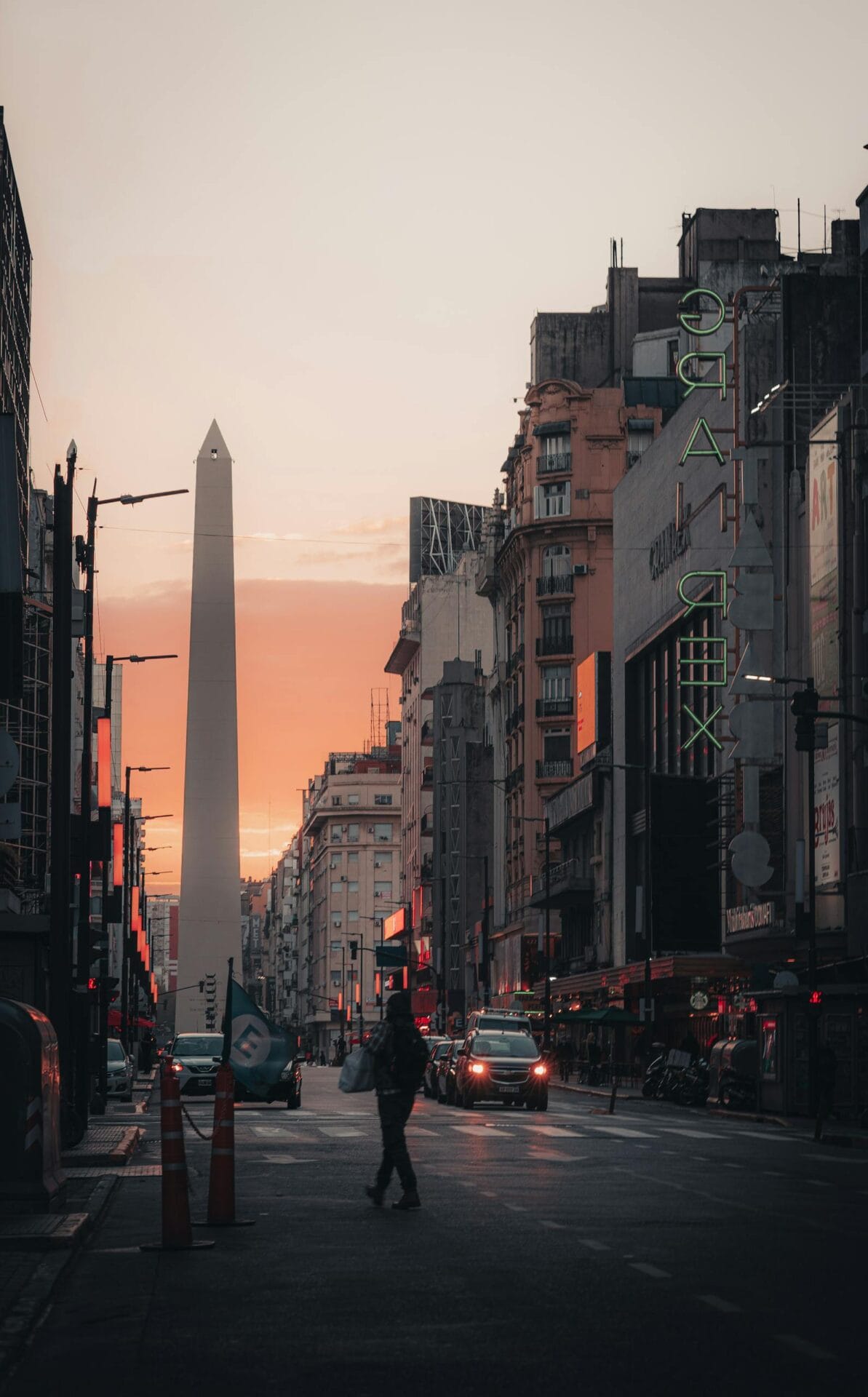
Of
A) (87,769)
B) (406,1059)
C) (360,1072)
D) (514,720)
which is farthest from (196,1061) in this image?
(514,720)

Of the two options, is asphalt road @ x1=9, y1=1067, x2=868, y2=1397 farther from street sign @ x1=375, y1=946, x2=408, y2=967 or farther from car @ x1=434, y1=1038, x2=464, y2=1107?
street sign @ x1=375, y1=946, x2=408, y2=967

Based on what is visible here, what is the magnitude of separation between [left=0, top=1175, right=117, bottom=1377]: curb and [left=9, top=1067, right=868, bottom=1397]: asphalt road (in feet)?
0.32

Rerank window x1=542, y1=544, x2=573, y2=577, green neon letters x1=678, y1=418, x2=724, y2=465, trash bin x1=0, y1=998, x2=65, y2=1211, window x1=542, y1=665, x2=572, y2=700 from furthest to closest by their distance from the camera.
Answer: window x1=542, y1=665, x2=572, y2=700 → window x1=542, y1=544, x2=573, y2=577 → green neon letters x1=678, y1=418, x2=724, y2=465 → trash bin x1=0, y1=998, x2=65, y2=1211

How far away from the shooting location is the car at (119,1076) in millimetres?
52531

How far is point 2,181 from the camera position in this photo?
237ft

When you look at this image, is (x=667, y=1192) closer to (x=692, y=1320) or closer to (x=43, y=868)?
(x=692, y=1320)

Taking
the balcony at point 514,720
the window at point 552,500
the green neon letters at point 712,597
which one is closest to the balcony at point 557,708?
the balcony at point 514,720

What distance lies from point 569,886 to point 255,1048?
7652cm

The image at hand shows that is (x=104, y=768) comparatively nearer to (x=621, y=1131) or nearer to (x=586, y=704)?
(x=621, y=1131)

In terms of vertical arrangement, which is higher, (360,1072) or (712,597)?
(712,597)

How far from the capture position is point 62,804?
25.5 metres

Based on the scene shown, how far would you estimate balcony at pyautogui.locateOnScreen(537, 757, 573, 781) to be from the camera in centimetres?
10850

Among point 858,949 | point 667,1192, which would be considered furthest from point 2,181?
point 667,1192

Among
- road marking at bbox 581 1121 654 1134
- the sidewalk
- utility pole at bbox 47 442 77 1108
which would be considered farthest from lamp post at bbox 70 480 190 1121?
the sidewalk
